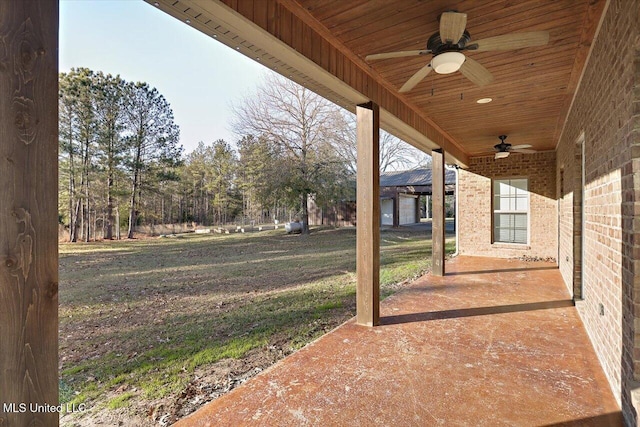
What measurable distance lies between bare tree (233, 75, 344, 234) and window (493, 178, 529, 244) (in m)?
7.29

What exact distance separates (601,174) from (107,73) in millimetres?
18380

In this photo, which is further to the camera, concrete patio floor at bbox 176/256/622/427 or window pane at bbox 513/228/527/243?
window pane at bbox 513/228/527/243

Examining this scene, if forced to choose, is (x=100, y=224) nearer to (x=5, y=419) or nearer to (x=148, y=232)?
(x=148, y=232)

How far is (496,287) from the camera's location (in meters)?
5.39

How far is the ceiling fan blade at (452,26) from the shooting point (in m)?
2.18

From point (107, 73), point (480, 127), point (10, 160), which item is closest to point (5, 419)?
point (10, 160)

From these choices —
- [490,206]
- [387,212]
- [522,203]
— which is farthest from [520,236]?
[387,212]

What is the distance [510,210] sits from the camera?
8.53 meters

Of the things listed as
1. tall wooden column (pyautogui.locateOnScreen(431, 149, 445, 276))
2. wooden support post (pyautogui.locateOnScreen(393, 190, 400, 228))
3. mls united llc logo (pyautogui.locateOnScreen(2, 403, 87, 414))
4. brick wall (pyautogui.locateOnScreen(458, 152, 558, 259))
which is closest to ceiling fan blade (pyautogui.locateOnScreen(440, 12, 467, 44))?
mls united llc logo (pyautogui.locateOnScreen(2, 403, 87, 414))

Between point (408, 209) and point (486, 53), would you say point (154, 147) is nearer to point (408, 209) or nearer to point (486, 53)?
point (408, 209)

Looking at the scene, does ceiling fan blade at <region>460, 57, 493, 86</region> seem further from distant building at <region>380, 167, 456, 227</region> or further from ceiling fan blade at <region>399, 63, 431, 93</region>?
distant building at <region>380, 167, 456, 227</region>

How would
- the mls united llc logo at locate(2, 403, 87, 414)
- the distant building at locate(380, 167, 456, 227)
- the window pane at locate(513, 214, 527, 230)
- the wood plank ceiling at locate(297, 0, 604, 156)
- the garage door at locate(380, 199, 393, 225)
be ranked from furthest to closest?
1. the garage door at locate(380, 199, 393, 225)
2. the distant building at locate(380, 167, 456, 227)
3. the window pane at locate(513, 214, 527, 230)
4. the wood plank ceiling at locate(297, 0, 604, 156)
5. the mls united llc logo at locate(2, 403, 87, 414)

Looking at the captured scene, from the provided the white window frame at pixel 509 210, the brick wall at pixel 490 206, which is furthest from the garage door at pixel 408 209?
the white window frame at pixel 509 210

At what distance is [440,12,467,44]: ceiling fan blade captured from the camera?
85.7 inches
